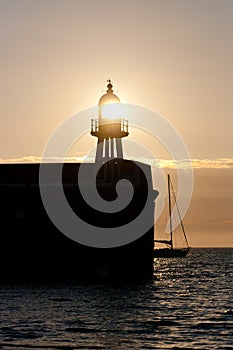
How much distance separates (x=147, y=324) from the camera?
3050 centimetres

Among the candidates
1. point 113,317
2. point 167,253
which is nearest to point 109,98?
point 113,317

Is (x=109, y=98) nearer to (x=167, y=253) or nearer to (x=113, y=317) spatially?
(x=113, y=317)

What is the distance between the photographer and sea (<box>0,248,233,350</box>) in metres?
25.6

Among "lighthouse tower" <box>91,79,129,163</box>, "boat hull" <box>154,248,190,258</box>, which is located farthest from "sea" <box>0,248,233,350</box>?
"boat hull" <box>154,248,190,258</box>

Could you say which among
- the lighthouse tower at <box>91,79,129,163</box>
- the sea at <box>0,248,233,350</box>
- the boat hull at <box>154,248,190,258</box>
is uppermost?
the lighthouse tower at <box>91,79,129,163</box>

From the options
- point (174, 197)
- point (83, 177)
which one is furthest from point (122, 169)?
point (174, 197)

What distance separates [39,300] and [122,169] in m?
18.8

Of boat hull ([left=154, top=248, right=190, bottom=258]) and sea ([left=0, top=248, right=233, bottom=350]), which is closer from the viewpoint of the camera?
sea ([left=0, top=248, right=233, bottom=350])

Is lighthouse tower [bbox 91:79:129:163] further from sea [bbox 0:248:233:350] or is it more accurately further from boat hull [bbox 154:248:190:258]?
boat hull [bbox 154:248:190:258]

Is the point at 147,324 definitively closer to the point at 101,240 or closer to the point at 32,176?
the point at 101,240

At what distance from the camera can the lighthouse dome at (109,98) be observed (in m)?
55.9

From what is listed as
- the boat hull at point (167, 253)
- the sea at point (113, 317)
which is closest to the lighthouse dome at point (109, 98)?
the sea at point (113, 317)

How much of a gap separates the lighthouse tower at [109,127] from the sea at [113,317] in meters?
12.3

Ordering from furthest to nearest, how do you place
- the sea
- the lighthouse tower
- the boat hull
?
1. the boat hull
2. the lighthouse tower
3. the sea
